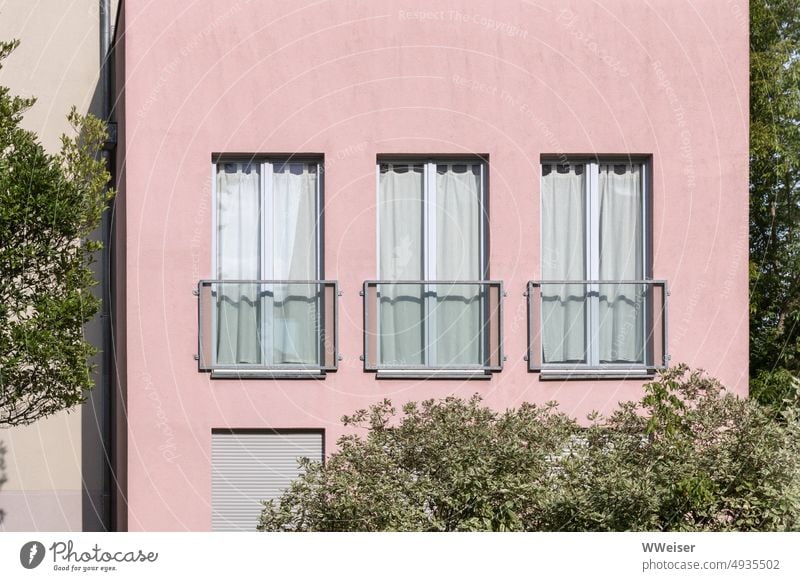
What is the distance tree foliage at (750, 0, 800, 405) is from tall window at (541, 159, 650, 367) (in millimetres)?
1553

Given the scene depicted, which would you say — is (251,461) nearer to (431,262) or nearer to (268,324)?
(268,324)

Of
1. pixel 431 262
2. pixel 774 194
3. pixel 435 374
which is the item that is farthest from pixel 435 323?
pixel 774 194

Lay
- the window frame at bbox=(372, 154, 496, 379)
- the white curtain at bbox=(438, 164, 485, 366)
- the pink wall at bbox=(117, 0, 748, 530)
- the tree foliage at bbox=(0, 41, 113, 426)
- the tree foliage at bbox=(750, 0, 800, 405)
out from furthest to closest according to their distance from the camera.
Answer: the tree foliage at bbox=(750, 0, 800, 405) → the white curtain at bbox=(438, 164, 485, 366) → the window frame at bbox=(372, 154, 496, 379) → the pink wall at bbox=(117, 0, 748, 530) → the tree foliage at bbox=(0, 41, 113, 426)

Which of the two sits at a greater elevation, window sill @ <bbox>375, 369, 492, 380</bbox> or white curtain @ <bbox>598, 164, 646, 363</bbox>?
white curtain @ <bbox>598, 164, 646, 363</bbox>

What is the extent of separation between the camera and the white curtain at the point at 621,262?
12023 millimetres

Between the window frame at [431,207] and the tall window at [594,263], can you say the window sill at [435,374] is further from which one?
the window frame at [431,207]

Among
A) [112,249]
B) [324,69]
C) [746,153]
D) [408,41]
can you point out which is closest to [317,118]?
[324,69]

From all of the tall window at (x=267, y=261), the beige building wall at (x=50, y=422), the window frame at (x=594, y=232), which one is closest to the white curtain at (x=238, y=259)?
the tall window at (x=267, y=261)

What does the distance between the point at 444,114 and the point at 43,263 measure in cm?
464

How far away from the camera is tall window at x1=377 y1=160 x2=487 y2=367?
469 inches

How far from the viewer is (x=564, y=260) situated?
39.6 feet

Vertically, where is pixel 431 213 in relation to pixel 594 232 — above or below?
above

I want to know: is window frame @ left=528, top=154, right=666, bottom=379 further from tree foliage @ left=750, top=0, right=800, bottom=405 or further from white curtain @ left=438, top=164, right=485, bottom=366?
tree foliage @ left=750, top=0, right=800, bottom=405

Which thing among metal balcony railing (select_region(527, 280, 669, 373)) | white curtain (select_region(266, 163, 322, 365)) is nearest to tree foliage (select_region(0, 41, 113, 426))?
white curtain (select_region(266, 163, 322, 365))
